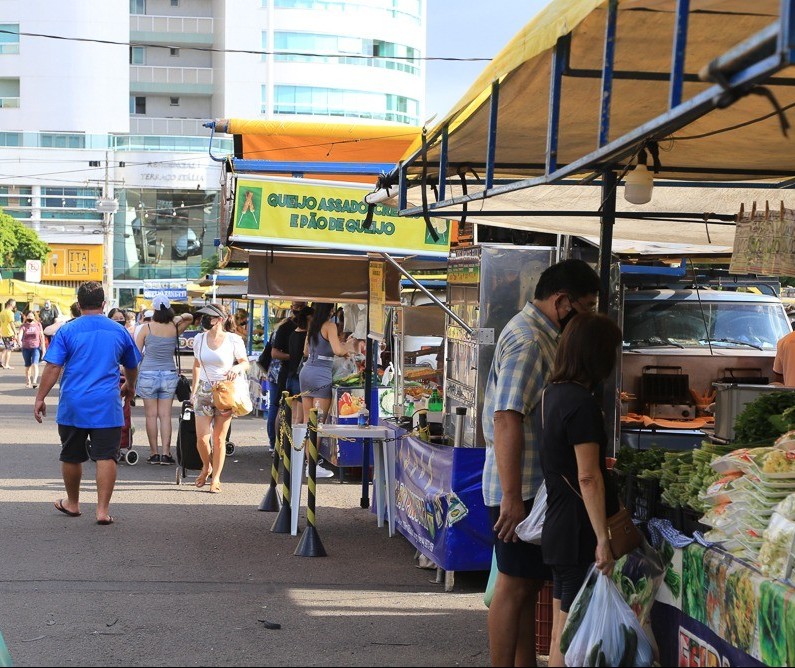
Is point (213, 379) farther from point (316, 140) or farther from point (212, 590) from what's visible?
point (212, 590)

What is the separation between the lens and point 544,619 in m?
6.31

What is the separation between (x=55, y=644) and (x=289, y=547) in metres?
3.15

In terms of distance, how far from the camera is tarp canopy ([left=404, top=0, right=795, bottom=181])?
178 inches

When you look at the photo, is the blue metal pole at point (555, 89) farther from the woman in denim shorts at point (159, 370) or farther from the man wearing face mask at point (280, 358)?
the woman in denim shorts at point (159, 370)

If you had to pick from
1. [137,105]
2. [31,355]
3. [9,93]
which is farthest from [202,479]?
[137,105]

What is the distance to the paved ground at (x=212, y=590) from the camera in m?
6.40

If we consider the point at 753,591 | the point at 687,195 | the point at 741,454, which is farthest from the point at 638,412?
the point at 753,591

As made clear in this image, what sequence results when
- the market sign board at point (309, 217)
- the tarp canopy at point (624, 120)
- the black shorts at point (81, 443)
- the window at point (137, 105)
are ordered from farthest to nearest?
1. the window at point (137, 105)
2. the black shorts at point (81, 443)
3. the market sign board at point (309, 217)
4. the tarp canopy at point (624, 120)

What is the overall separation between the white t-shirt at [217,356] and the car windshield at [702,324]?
164 inches

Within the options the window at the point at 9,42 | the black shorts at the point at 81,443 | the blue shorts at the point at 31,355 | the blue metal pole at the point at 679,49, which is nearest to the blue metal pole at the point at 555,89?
the blue metal pole at the point at 679,49

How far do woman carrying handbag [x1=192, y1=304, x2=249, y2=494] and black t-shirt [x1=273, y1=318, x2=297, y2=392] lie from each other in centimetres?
147

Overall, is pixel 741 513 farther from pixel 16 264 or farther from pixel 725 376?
pixel 16 264

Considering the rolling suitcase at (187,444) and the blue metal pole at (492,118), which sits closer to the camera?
the blue metal pole at (492,118)

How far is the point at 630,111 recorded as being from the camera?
20.9 ft
